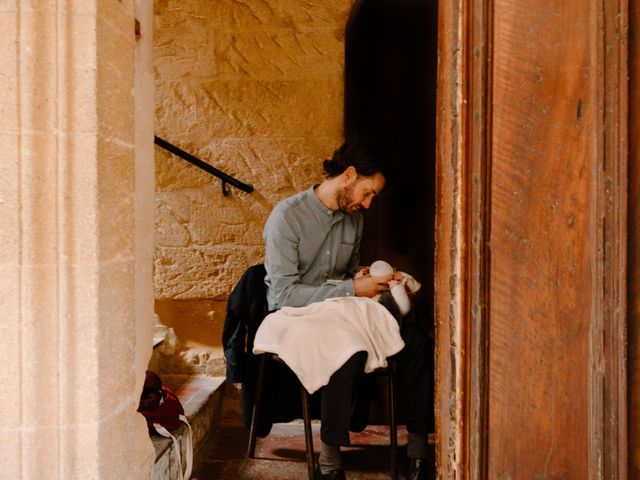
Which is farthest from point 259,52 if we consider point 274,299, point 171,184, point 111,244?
point 111,244

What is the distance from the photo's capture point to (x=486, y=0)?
4.00 ft

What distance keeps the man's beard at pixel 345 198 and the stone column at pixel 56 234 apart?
140 cm

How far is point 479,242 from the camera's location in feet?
4.10

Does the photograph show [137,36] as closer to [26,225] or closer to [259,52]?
[26,225]

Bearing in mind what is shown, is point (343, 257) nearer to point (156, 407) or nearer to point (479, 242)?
point (156, 407)

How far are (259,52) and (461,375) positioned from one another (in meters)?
2.22

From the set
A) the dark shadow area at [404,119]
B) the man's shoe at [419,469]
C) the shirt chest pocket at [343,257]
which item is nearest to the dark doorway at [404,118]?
the dark shadow area at [404,119]

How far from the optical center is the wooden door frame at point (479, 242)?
1.15 m

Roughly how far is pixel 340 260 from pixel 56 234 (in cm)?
156

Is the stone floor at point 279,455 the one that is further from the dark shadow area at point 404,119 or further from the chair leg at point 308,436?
the dark shadow area at point 404,119

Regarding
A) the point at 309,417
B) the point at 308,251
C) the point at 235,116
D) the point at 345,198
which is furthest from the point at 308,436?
the point at 235,116

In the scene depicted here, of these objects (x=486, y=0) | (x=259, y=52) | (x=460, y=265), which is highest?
(x=259, y=52)

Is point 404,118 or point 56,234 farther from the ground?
point 404,118

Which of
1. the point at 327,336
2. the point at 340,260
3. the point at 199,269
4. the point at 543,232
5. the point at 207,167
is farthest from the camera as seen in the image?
the point at 199,269
